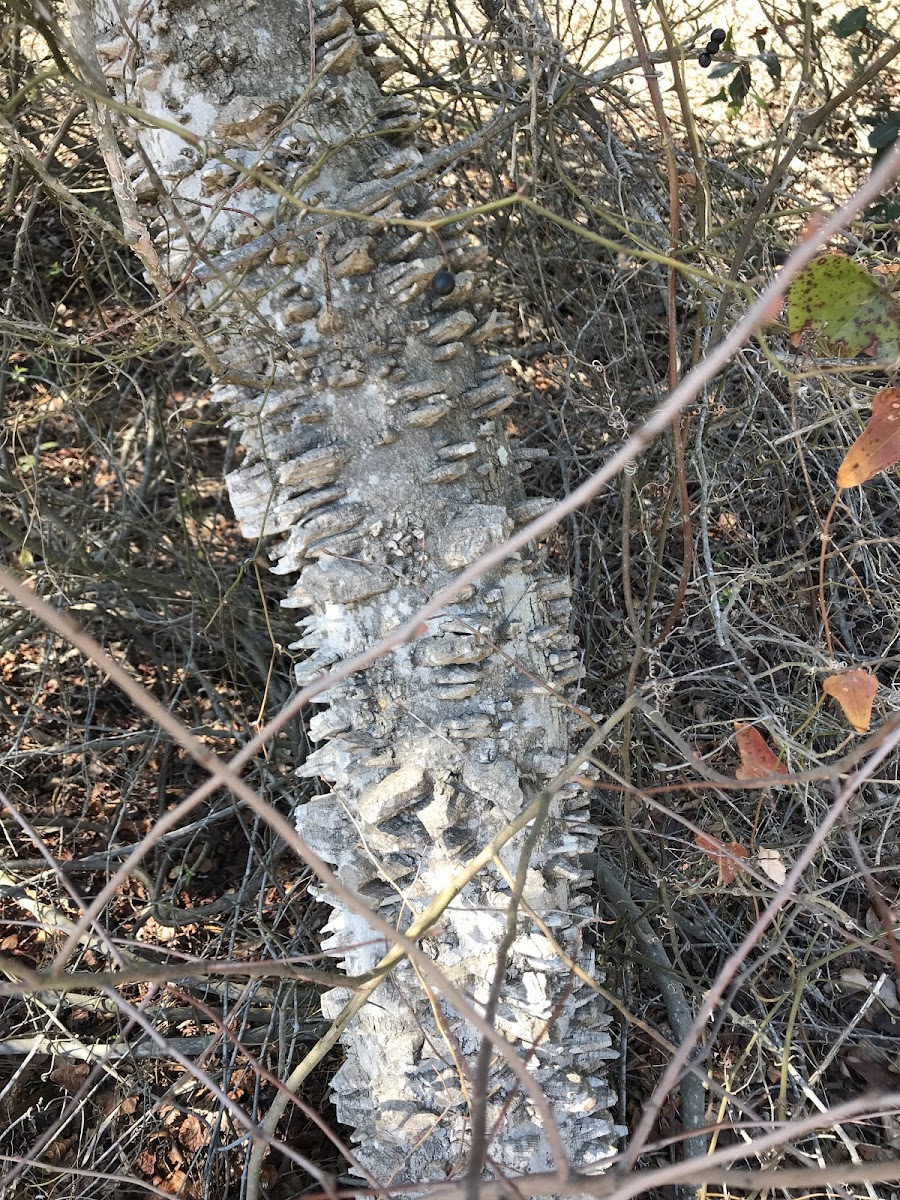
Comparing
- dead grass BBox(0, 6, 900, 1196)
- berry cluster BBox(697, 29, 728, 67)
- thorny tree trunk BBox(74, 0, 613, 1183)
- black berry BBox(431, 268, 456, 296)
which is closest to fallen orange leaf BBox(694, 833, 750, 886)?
dead grass BBox(0, 6, 900, 1196)

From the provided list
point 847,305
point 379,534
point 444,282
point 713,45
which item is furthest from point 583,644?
point 713,45

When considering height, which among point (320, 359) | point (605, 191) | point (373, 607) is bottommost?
point (373, 607)

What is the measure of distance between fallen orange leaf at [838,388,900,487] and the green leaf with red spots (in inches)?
5.1

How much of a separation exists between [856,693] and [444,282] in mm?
933

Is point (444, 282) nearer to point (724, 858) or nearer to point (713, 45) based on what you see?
point (713, 45)

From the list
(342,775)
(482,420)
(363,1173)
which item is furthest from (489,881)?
(482,420)

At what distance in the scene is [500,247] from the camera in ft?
7.33

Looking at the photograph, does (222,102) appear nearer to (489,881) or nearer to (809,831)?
(489,881)

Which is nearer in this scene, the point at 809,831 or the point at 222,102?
the point at 222,102

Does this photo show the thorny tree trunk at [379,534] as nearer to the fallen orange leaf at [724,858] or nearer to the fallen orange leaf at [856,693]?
Result: the fallen orange leaf at [724,858]

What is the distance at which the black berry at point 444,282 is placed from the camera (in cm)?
144

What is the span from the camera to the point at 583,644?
215 centimetres

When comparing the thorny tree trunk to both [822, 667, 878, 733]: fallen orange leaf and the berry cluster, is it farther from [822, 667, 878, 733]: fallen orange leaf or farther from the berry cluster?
the berry cluster

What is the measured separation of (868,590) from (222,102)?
1.60 m
